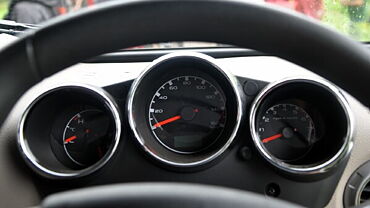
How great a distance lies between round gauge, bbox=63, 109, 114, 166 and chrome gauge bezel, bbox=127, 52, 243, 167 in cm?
19

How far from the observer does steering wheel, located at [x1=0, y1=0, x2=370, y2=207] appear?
921 millimetres

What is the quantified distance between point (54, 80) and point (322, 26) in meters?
1.10

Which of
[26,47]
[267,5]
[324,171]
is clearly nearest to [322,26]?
[267,5]

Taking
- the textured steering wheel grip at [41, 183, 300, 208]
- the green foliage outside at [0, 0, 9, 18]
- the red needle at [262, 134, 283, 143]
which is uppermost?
the green foliage outside at [0, 0, 9, 18]

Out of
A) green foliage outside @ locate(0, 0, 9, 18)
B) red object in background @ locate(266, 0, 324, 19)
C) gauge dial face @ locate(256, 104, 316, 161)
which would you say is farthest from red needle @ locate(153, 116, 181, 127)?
green foliage outside @ locate(0, 0, 9, 18)

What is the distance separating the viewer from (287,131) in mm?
1812

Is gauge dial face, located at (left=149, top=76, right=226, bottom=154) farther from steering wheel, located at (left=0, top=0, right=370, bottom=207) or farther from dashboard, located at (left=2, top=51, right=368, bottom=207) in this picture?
steering wheel, located at (left=0, top=0, right=370, bottom=207)

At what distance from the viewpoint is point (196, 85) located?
1835 millimetres

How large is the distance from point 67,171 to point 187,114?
0.50m

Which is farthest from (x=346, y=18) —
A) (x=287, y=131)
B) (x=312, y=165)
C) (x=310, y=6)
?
(x=312, y=165)

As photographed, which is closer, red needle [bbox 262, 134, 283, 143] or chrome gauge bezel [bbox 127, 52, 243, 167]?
chrome gauge bezel [bbox 127, 52, 243, 167]

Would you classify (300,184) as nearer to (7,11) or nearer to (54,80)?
(54,80)

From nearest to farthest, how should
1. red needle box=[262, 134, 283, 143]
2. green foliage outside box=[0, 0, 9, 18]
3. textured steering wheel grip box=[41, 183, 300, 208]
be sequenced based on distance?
textured steering wheel grip box=[41, 183, 300, 208] → red needle box=[262, 134, 283, 143] → green foliage outside box=[0, 0, 9, 18]

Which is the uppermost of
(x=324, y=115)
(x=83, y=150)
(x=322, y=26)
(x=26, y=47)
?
(x=322, y=26)
